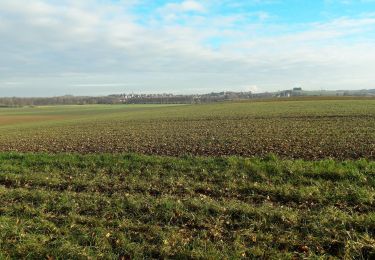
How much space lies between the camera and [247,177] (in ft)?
35.1

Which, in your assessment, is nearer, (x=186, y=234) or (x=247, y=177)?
(x=186, y=234)

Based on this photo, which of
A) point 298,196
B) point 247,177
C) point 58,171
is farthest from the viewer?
point 58,171

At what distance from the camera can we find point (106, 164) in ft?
43.6

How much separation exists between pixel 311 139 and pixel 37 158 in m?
14.2

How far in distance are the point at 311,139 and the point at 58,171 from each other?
44.7 feet

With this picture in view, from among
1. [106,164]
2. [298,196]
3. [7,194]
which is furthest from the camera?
[106,164]

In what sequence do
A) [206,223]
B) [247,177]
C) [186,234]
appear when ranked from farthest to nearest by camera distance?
[247,177] → [206,223] → [186,234]

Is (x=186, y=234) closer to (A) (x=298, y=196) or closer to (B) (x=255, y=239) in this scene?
(B) (x=255, y=239)

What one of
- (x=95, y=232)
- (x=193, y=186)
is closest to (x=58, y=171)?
(x=193, y=186)

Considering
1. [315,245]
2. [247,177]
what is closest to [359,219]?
[315,245]

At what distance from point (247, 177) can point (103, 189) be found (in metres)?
4.33

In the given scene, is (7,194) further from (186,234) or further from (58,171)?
(186,234)

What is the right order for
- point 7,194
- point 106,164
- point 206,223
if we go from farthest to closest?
point 106,164 → point 7,194 → point 206,223

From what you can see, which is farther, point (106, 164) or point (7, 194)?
point (106, 164)
